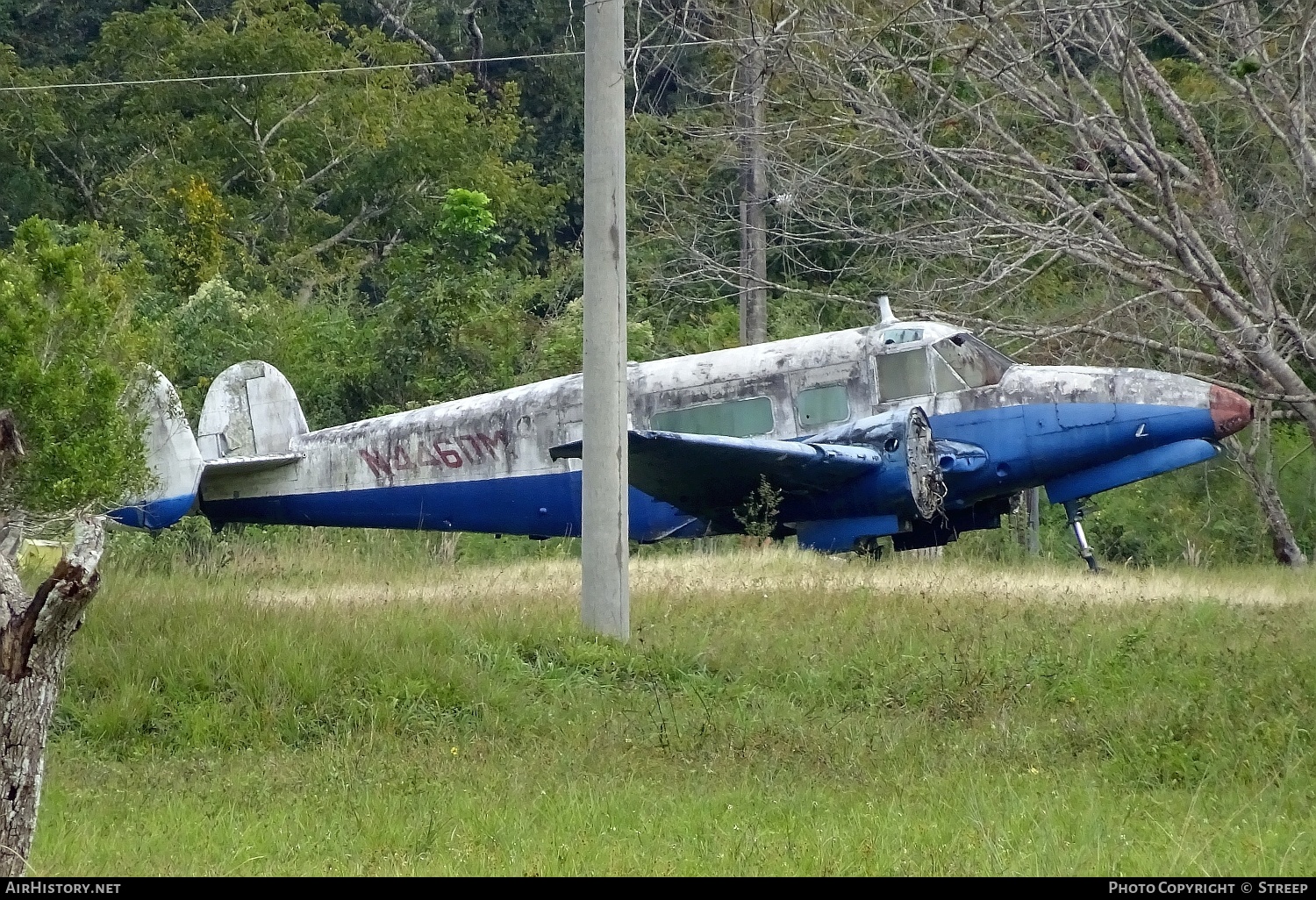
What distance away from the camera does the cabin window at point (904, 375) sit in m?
15.1

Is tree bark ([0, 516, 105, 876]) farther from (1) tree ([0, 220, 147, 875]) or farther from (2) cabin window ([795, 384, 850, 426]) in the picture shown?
(2) cabin window ([795, 384, 850, 426])

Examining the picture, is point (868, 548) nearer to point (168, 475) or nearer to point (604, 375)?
point (604, 375)

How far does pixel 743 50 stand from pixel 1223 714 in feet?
19.5

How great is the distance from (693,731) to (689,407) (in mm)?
7238

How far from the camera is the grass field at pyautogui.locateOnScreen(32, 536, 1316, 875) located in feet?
20.6

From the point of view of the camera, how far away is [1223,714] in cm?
834

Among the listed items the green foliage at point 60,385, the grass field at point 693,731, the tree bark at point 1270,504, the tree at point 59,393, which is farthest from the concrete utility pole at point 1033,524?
the green foliage at point 60,385

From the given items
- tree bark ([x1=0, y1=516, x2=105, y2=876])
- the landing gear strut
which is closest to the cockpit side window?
the landing gear strut

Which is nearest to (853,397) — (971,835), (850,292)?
(971,835)

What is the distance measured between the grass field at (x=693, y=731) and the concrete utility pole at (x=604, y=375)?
430 mm

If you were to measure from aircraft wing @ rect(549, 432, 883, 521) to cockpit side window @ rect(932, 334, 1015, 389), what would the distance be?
1229mm

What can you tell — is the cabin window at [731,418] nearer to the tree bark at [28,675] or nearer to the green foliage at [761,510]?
the green foliage at [761,510]

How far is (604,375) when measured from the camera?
419 inches
